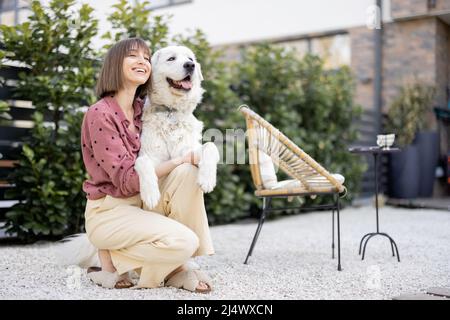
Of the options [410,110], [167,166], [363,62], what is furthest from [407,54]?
[167,166]

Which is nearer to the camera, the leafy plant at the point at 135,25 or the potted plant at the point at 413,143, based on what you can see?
the leafy plant at the point at 135,25

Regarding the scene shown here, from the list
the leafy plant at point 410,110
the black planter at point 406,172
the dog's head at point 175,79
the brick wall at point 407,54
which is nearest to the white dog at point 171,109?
the dog's head at point 175,79

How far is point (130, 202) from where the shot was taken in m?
2.73

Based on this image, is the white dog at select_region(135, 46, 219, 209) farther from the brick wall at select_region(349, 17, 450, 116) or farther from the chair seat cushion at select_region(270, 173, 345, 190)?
the brick wall at select_region(349, 17, 450, 116)

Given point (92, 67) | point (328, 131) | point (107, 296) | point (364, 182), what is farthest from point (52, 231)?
point (364, 182)

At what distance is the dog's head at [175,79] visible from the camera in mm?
2750

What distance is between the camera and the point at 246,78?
6.33 m

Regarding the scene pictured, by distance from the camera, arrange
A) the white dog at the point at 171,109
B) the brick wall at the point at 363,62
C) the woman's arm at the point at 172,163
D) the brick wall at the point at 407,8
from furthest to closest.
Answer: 1. the brick wall at the point at 363,62
2. the brick wall at the point at 407,8
3. the white dog at the point at 171,109
4. the woman's arm at the point at 172,163

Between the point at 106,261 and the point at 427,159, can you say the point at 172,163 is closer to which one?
the point at 106,261

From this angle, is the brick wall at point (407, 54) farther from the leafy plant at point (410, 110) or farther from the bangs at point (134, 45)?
the bangs at point (134, 45)

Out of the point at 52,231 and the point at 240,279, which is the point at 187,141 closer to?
the point at 240,279

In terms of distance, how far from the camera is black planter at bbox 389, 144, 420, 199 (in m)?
8.55
